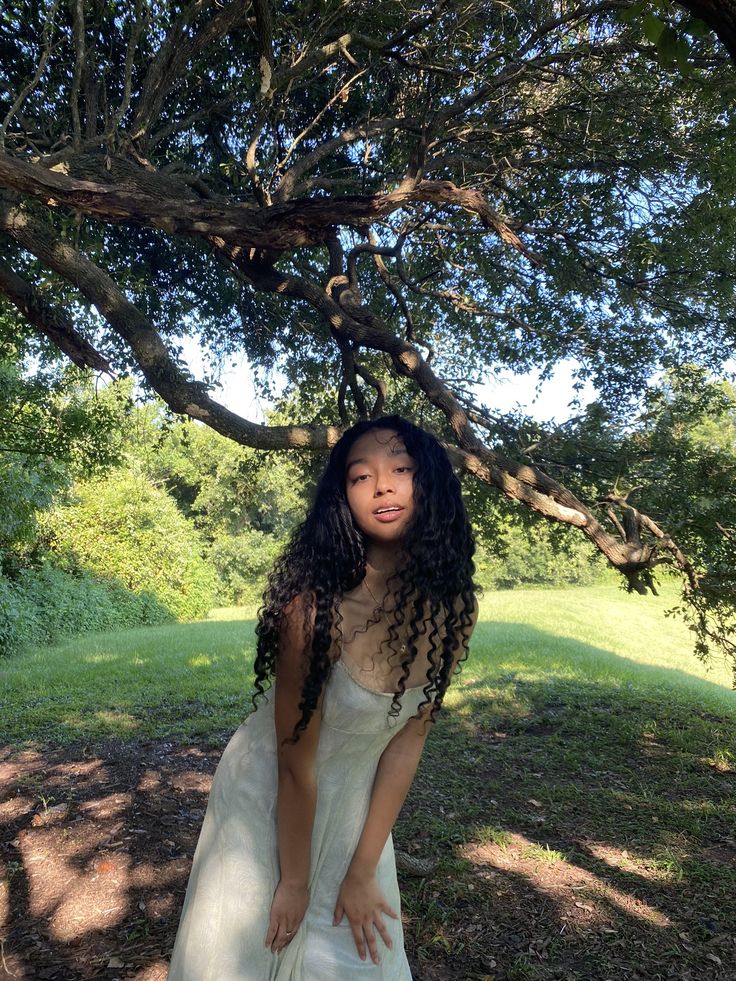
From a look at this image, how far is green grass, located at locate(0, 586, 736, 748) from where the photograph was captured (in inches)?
277

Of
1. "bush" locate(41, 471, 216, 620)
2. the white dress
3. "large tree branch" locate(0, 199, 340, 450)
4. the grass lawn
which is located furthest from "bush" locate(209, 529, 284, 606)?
the white dress

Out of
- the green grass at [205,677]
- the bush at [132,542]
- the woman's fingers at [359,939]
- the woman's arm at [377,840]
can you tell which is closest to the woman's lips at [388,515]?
the woman's arm at [377,840]

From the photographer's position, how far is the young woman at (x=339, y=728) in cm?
169

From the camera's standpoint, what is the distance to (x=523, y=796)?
5254 millimetres

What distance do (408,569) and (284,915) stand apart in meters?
0.81

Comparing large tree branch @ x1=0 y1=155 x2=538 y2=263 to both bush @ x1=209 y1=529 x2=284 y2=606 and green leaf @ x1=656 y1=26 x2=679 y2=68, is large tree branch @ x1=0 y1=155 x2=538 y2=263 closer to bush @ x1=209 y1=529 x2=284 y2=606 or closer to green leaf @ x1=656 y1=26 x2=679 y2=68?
green leaf @ x1=656 y1=26 x2=679 y2=68

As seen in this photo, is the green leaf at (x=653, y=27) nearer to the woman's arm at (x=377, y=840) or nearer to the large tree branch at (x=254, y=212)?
the woman's arm at (x=377, y=840)

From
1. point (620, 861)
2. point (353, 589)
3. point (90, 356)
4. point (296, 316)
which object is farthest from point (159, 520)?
point (353, 589)

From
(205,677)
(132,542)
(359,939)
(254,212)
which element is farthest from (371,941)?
(132,542)

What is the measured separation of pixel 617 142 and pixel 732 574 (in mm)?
3267

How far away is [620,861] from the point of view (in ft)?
14.1

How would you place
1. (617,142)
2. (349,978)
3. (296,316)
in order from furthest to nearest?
(296,316), (617,142), (349,978)

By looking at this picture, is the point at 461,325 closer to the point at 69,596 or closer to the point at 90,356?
the point at 90,356

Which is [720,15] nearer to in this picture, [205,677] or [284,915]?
[284,915]
